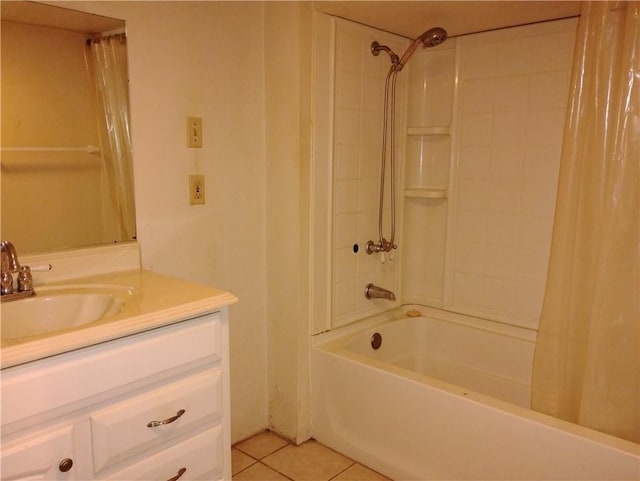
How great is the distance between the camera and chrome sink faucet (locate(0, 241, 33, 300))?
129 centimetres

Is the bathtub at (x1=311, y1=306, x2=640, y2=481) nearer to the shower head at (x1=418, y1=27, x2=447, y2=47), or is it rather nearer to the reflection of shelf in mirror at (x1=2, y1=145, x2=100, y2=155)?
the reflection of shelf in mirror at (x1=2, y1=145, x2=100, y2=155)

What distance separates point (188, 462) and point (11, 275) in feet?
2.17

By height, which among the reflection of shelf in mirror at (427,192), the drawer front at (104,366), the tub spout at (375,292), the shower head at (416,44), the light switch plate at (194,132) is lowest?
the tub spout at (375,292)

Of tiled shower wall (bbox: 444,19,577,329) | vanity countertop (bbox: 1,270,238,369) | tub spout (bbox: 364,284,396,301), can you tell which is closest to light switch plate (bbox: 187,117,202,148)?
vanity countertop (bbox: 1,270,238,369)

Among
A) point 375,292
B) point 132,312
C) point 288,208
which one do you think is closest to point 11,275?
point 132,312

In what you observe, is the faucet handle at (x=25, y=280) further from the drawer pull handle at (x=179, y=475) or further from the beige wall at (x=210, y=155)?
the drawer pull handle at (x=179, y=475)

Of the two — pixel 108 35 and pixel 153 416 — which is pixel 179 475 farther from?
pixel 108 35

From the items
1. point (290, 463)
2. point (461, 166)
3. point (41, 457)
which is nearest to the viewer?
point (41, 457)

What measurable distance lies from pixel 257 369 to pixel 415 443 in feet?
2.40

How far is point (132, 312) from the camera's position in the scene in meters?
1.20

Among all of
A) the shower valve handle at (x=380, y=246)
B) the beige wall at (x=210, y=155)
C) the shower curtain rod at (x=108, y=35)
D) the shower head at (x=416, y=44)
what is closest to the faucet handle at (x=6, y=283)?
the beige wall at (x=210, y=155)

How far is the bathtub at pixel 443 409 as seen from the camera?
4.76 ft

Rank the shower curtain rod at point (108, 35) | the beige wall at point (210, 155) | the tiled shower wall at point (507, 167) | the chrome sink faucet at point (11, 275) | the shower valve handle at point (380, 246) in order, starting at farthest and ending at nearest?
the shower valve handle at point (380, 246)
the tiled shower wall at point (507, 167)
the beige wall at point (210, 155)
the shower curtain rod at point (108, 35)
the chrome sink faucet at point (11, 275)

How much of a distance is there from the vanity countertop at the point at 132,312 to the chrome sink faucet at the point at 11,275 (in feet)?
0.21
